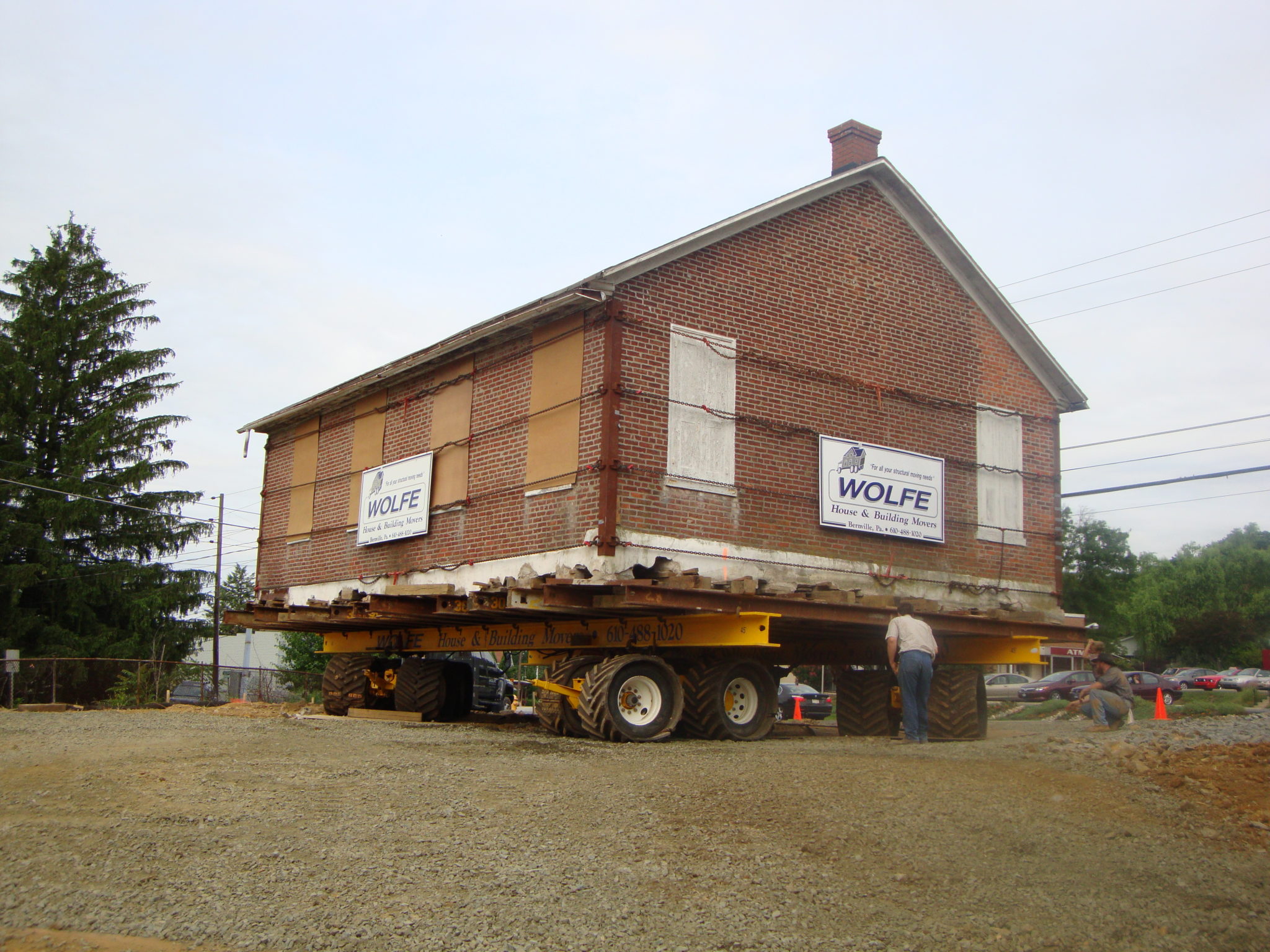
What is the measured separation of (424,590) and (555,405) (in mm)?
3117

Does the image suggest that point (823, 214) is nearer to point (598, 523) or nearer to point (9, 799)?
point (598, 523)

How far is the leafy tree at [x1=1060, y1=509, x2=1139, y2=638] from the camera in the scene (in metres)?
64.4

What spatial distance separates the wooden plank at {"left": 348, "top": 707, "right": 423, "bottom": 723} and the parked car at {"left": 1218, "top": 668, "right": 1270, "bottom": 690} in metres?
40.6

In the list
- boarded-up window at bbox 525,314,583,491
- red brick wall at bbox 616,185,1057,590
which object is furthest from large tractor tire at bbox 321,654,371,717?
red brick wall at bbox 616,185,1057,590

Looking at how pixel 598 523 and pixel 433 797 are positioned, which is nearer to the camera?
pixel 433 797

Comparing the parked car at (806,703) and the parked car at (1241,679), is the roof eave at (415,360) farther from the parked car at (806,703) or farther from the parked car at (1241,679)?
the parked car at (1241,679)

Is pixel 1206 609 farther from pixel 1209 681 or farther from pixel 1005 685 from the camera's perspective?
pixel 1005 685

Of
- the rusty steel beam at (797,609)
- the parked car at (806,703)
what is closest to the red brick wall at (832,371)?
the rusty steel beam at (797,609)

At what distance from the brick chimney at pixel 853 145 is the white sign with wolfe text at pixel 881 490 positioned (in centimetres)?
447

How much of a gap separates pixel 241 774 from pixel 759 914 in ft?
15.3

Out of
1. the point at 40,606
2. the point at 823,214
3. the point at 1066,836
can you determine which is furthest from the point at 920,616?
the point at 40,606

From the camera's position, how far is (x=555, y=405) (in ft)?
46.0

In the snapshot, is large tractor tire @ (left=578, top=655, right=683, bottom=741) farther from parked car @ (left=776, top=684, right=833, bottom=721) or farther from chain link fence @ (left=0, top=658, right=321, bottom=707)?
parked car @ (left=776, top=684, right=833, bottom=721)

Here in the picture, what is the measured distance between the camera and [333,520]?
738 inches
